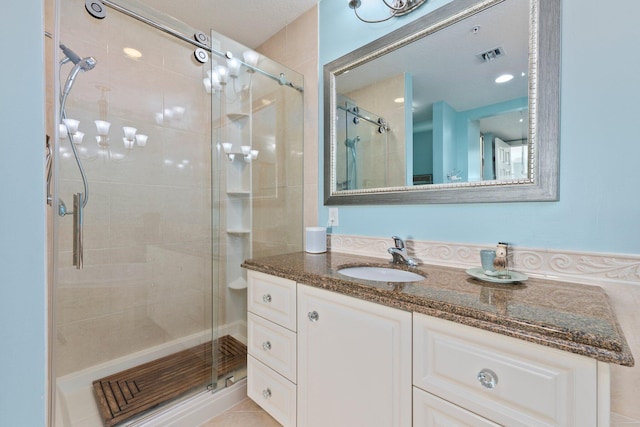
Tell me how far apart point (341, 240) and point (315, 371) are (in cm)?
74

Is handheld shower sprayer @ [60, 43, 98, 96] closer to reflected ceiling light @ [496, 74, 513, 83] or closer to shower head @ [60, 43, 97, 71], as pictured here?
shower head @ [60, 43, 97, 71]

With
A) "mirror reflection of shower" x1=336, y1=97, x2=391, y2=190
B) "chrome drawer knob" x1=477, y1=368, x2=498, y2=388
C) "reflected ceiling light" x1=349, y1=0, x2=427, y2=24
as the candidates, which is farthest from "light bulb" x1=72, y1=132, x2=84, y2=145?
"chrome drawer knob" x1=477, y1=368, x2=498, y2=388

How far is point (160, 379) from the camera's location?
159 centimetres

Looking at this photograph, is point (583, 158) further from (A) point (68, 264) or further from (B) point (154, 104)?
(A) point (68, 264)

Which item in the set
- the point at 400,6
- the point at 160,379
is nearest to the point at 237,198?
the point at 160,379

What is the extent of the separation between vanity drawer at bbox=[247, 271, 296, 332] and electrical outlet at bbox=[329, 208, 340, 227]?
564 millimetres

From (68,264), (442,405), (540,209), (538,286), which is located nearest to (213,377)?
(68,264)

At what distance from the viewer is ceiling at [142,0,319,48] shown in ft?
5.74

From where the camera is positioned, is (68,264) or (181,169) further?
(181,169)

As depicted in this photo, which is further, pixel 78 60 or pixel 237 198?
pixel 237 198

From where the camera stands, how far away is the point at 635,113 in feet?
2.73

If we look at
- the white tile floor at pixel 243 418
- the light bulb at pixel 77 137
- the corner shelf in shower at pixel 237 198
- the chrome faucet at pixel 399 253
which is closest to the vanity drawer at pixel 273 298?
the corner shelf in shower at pixel 237 198

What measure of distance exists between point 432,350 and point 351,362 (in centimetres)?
31

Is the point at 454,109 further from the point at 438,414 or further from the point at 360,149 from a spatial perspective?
the point at 438,414
